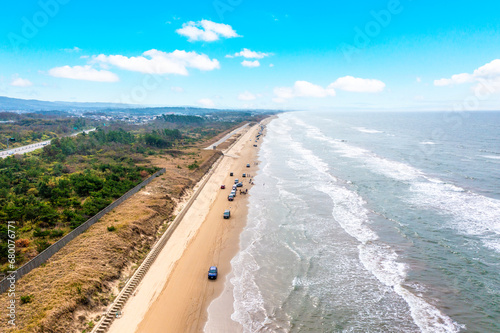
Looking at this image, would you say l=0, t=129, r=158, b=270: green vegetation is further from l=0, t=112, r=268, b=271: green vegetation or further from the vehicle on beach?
the vehicle on beach

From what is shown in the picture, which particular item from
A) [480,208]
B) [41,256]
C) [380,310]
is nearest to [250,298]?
[380,310]

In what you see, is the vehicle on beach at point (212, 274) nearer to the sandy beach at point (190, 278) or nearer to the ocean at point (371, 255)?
the sandy beach at point (190, 278)

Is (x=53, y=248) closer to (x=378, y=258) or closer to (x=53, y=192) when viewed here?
(x=53, y=192)

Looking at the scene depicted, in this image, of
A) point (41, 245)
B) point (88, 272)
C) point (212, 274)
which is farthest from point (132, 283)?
point (41, 245)

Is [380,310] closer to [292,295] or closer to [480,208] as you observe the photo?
[292,295]

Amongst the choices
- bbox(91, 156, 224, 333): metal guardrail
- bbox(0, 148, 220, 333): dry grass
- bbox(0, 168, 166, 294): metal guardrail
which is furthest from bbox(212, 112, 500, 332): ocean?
bbox(0, 168, 166, 294): metal guardrail

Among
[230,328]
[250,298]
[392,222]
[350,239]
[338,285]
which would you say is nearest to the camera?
[230,328]
